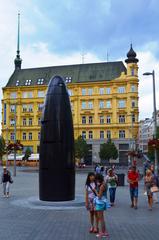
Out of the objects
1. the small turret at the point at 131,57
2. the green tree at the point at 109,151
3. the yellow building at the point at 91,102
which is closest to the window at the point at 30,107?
the yellow building at the point at 91,102

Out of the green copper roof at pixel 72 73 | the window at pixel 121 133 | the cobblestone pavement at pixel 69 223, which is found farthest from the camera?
the green copper roof at pixel 72 73

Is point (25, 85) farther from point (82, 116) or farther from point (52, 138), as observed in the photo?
point (52, 138)

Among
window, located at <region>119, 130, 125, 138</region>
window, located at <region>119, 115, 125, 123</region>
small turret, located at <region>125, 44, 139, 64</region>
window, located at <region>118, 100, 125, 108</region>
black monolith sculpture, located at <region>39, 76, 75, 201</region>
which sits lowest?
Result: black monolith sculpture, located at <region>39, 76, 75, 201</region>

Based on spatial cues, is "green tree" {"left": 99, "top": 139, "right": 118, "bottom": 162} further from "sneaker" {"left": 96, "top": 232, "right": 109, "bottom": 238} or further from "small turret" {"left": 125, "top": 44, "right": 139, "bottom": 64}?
"sneaker" {"left": 96, "top": 232, "right": 109, "bottom": 238}

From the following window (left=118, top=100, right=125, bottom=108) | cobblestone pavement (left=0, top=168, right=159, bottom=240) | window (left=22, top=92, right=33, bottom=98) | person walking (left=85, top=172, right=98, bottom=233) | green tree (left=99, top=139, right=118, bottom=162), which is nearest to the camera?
cobblestone pavement (left=0, top=168, right=159, bottom=240)

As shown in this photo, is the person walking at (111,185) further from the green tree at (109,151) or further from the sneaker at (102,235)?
the green tree at (109,151)

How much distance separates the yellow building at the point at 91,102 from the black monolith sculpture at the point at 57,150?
6297 cm

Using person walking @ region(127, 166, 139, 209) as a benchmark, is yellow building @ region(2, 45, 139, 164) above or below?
above

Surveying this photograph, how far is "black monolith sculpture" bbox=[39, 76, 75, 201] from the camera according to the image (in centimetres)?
1505

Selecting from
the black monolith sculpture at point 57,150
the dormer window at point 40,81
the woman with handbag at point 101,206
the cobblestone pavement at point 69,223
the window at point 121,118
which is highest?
the dormer window at point 40,81

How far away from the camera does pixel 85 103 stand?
282 ft

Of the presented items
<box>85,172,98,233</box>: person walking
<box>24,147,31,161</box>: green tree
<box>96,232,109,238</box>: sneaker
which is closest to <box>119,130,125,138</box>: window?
<box>24,147,31,161</box>: green tree

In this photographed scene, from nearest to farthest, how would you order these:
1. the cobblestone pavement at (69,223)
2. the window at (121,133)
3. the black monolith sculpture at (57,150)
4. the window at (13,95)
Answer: the cobblestone pavement at (69,223)
the black monolith sculpture at (57,150)
the window at (121,133)
the window at (13,95)

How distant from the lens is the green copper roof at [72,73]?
8638cm
